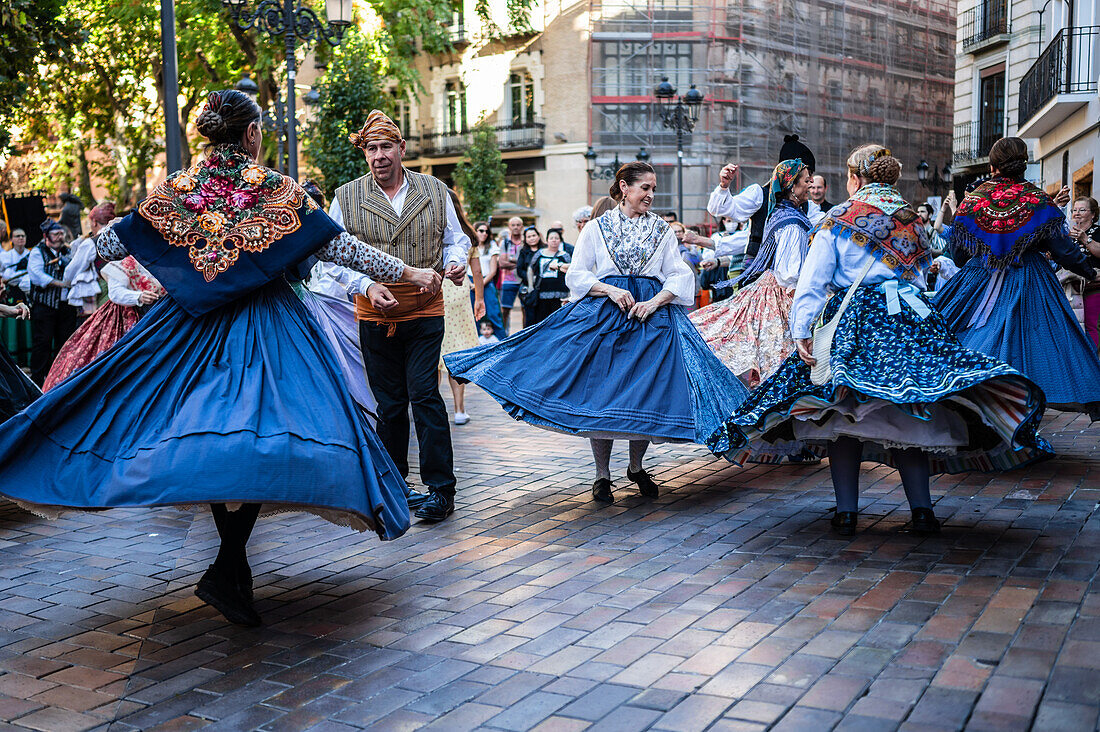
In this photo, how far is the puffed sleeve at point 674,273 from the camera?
6.61 meters

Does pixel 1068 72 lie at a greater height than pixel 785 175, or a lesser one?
greater

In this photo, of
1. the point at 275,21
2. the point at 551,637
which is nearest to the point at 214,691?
the point at 551,637

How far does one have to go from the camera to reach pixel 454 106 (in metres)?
45.6

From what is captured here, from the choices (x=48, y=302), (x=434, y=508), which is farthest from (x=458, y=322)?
(x=48, y=302)

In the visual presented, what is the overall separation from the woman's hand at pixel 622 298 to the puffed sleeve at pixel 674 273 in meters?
0.23

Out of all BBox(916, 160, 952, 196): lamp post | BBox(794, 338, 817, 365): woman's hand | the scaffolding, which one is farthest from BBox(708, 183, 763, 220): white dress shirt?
BBox(916, 160, 952, 196): lamp post

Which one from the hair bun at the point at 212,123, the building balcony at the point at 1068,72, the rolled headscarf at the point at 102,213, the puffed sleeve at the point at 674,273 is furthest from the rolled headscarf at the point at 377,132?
the building balcony at the point at 1068,72

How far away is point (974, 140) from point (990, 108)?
3.41 ft

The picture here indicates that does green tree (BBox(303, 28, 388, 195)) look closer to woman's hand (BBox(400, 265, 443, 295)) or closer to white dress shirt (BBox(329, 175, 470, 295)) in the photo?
white dress shirt (BBox(329, 175, 470, 295))

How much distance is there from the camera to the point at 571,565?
5.05 metres

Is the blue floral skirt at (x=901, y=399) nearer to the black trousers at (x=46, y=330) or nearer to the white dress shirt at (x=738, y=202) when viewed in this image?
the white dress shirt at (x=738, y=202)

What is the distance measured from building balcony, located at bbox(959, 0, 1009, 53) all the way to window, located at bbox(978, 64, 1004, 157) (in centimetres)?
79

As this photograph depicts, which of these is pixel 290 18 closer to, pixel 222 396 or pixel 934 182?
pixel 222 396

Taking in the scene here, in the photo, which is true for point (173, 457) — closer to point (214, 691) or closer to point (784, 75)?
point (214, 691)
